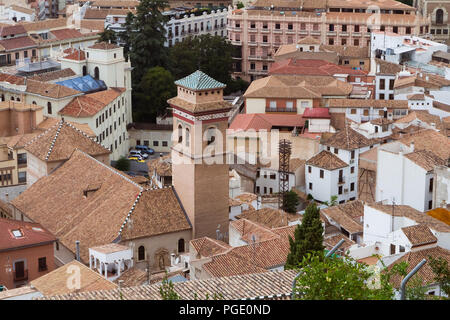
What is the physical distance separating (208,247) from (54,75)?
34.4 meters

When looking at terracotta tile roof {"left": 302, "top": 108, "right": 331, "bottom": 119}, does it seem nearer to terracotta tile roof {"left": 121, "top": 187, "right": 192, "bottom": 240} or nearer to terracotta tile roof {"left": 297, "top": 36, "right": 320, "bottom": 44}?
terracotta tile roof {"left": 297, "top": 36, "right": 320, "bottom": 44}

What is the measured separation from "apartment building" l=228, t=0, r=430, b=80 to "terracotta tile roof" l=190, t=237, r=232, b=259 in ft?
179

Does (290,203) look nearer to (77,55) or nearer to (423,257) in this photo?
(423,257)

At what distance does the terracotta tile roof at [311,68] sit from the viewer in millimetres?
75562

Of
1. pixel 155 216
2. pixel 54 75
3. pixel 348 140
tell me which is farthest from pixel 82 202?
pixel 54 75

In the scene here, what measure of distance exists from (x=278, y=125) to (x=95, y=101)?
12.8 m

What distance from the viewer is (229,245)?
40500 mm

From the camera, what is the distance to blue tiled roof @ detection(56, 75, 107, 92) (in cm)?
6781

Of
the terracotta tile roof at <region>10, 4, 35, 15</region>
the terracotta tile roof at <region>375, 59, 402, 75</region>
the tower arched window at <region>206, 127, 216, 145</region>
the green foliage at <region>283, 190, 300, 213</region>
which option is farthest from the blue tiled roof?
the terracotta tile roof at <region>10, 4, 35, 15</region>

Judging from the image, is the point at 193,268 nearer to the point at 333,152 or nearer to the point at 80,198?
the point at 80,198

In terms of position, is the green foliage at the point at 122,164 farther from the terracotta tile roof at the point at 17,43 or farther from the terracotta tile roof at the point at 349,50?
the terracotta tile roof at the point at 349,50

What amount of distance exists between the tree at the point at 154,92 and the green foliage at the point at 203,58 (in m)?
5.96
